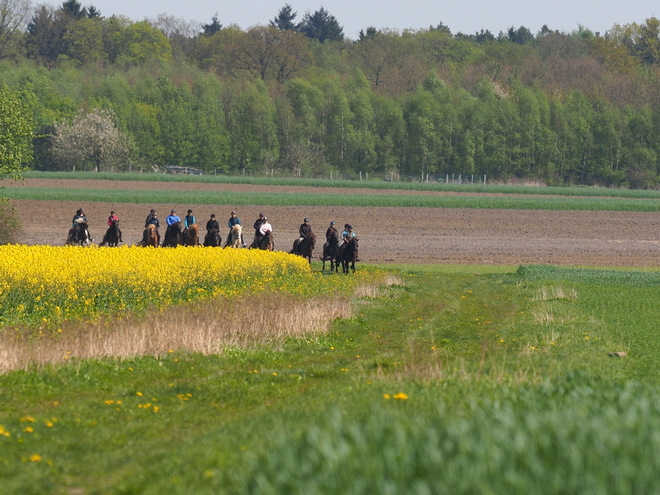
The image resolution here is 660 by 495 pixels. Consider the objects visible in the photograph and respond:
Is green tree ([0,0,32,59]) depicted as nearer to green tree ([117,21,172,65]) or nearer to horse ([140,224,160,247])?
green tree ([117,21,172,65])

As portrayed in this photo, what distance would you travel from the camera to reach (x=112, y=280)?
67.0 feet

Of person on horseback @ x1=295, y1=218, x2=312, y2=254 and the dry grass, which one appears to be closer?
the dry grass

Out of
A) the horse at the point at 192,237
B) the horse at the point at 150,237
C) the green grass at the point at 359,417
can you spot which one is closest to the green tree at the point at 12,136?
the horse at the point at 150,237

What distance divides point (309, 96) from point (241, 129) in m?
9.79

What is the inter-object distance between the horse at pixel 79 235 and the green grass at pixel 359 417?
22.3 m

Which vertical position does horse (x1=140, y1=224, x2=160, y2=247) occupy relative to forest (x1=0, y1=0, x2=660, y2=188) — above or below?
below

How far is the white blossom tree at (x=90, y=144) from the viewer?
9581 centimetres

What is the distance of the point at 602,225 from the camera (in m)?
56.9

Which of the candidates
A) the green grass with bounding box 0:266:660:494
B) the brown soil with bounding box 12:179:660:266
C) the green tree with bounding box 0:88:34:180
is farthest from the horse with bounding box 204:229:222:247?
the green grass with bounding box 0:266:660:494

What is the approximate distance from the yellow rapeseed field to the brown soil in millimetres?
16188

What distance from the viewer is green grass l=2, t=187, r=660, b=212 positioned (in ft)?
201

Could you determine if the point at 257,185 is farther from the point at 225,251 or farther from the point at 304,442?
the point at 304,442

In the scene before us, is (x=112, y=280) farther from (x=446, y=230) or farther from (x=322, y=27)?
(x=322, y=27)

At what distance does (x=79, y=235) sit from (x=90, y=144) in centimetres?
5844
